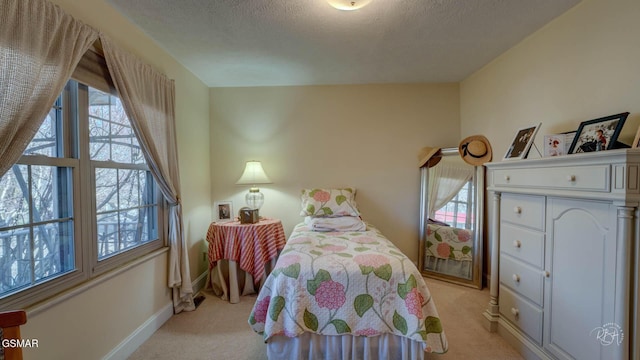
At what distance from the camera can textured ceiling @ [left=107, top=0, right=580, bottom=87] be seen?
176 centimetres

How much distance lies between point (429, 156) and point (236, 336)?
8.94 feet

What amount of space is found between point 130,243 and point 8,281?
0.78 metres

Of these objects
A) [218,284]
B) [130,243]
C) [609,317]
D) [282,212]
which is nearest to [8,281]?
[130,243]

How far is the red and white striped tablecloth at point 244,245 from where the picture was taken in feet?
8.52

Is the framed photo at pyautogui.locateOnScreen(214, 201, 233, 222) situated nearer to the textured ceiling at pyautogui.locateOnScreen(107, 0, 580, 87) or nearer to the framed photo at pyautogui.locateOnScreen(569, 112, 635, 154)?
the textured ceiling at pyautogui.locateOnScreen(107, 0, 580, 87)

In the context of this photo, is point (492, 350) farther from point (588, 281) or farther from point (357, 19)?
point (357, 19)

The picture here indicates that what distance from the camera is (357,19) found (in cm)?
190

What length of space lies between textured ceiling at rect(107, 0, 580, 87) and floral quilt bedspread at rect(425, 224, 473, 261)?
180 cm

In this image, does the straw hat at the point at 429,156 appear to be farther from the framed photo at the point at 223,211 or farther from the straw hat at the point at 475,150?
the framed photo at the point at 223,211

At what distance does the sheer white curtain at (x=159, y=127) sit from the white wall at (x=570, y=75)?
3022 mm

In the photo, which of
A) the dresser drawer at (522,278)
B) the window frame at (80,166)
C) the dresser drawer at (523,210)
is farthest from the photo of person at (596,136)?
the window frame at (80,166)

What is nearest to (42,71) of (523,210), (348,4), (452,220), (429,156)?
(348,4)

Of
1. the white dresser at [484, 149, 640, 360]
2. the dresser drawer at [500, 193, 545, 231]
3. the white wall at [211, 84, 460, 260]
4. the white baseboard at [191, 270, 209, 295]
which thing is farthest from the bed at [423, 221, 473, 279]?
the white baseboard at [191, 270, 209, 295]

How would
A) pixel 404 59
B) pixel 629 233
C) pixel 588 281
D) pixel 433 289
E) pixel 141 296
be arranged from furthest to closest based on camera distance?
1. pixel 433 289
2. pixel 404 59
3. pixel 141 296
4. pixel 588 281
5. pixel 629 233
